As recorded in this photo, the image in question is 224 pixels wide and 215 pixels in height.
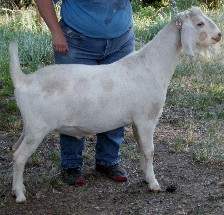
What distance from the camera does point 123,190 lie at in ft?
15.6

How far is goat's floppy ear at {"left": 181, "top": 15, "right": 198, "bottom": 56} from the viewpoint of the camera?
436cm

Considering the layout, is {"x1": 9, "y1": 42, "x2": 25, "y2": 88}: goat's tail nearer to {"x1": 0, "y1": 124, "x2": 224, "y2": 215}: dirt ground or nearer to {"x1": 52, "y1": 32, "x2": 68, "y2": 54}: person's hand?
{"x1": 52, "y1": 32, "x2": 68, "y2": 54}: person's hand

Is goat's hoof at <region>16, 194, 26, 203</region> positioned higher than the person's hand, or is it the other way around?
the person's hand


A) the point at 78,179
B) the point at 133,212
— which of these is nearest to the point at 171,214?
the point at 133,212

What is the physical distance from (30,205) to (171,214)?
40.5 inches

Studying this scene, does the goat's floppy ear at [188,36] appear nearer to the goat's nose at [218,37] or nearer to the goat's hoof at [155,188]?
the goat's nose at [218,37]

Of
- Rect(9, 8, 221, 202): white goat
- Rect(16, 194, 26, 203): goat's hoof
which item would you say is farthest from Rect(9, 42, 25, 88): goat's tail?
Rect(16, 194, 26, 203): goat's hoof

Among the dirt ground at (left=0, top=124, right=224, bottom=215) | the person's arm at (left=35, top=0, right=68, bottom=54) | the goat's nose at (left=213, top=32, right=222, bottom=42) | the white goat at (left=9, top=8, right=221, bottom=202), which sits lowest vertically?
the dirt ground at (left=0, top=124, right=224, bottom=215)

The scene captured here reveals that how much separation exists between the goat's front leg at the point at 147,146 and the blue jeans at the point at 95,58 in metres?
0.37

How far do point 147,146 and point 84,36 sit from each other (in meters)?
0.96

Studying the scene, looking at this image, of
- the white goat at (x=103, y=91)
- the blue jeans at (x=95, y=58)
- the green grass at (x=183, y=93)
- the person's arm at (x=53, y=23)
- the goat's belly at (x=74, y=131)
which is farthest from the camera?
the green grass at (x=183, y=93)

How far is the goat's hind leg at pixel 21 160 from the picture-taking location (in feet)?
14.2

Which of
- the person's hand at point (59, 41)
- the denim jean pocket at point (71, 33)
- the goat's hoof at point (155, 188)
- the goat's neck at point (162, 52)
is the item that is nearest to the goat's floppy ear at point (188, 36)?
the goat's neck at point (162, 52)

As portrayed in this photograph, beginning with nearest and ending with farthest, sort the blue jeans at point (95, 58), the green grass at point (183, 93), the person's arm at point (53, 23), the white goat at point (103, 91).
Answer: the white goat at point (103, 91) → the person's arm at point (53, 23) → the blue jeans at point (95, 58) → the green grass at point (183, 93)
